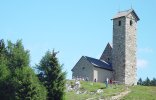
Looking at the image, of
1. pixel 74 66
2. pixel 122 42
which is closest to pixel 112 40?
pixel 122 42

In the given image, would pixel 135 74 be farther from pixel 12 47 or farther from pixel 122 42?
pixel 12 47

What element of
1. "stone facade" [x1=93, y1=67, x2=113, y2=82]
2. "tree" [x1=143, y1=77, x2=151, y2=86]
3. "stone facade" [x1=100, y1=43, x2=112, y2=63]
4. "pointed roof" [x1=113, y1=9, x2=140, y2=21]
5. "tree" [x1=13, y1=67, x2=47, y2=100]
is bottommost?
"tree" [x1=13, y1=67, x2=47, y2=100]

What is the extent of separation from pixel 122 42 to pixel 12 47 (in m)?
37.6

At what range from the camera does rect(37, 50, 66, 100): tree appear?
186 feet

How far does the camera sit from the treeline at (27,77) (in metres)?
54.3

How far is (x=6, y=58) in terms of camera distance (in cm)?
5947

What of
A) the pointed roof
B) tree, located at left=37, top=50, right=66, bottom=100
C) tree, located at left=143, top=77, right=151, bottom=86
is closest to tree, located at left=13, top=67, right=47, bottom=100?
tree, located at left=37, top=50, right=66, bottom=100

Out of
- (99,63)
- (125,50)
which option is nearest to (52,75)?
(99,63)

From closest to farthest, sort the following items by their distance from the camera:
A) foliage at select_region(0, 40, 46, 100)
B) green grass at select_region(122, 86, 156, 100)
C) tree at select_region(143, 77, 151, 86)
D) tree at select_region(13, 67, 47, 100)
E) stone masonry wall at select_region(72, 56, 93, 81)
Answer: tree at select_region(13, 67, 47, 100) → foliage at select_region(0, 40, 46, 100) → green grass at select_region(122, 86, 156, 100) → stone masonry wall at select_region(72, 56, 93, 81) → tree at select_region(143, 77, 151, 86)

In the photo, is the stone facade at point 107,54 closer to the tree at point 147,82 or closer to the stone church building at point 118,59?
the stone church building at point 118,59

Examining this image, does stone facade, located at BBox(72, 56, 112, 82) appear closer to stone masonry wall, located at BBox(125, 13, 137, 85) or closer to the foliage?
stone masonry wall, located at BBox(125, 13, 137, 85)

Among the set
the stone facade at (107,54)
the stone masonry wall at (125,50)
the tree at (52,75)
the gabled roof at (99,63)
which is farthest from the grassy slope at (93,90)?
the stone facade at (107,54)

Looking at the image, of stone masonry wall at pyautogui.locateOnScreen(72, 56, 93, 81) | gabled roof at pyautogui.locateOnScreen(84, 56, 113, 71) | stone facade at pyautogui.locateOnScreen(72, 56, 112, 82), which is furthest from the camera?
gabled roof at pyautogui.locateOnScreen(84, 56, 113, 71)

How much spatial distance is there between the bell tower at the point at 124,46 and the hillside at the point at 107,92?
12.6 metres
